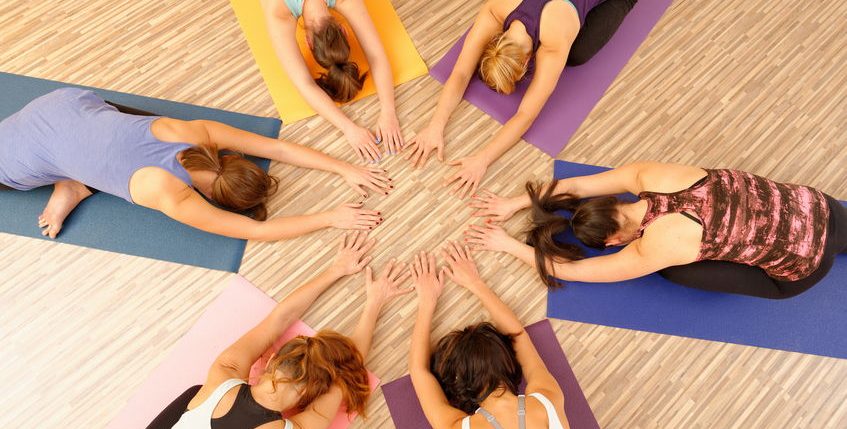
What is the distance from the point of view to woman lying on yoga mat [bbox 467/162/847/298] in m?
1.57

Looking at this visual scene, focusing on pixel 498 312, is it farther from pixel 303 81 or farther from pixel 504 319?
pixel 303 81

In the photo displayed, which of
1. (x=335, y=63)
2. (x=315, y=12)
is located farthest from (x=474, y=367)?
(x=315, y=12)

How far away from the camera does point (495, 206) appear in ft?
6.50

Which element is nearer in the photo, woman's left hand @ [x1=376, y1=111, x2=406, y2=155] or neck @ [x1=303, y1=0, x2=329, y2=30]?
neck @ [x1=303, y1=0, x2=329, y2=30]

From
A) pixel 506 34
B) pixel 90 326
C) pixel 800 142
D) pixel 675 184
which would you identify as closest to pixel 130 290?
pixel 90 326

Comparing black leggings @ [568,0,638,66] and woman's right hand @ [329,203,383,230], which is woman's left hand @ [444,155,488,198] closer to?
woman's right hand @ [329,203,383,230]

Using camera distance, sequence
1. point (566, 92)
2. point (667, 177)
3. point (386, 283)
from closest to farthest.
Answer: point (667, 177), point (386, 283), point (566, 92)

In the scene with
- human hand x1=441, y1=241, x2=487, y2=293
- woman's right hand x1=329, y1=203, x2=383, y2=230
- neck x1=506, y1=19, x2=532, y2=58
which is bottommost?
human hand x1=441, y1=241, x2=487, y2=293

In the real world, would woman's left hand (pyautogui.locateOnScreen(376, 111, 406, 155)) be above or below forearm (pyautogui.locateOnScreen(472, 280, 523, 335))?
above

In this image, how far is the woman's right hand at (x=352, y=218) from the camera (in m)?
1.96

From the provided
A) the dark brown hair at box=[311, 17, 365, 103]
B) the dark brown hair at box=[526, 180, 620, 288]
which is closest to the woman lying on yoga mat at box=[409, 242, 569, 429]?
the dark brown hair at box=[526, 180, 620, 288]

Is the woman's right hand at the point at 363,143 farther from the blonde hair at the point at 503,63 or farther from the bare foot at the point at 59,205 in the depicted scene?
the bare foot at the point at 59,205

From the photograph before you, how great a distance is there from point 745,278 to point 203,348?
6.40 feet

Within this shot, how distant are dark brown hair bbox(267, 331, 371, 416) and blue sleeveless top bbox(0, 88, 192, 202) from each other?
0.68 metres
